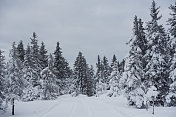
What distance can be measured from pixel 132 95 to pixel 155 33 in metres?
9.19

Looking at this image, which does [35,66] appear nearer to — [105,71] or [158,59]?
[158,59]

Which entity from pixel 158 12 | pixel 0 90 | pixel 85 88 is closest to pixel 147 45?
pixel 158 12

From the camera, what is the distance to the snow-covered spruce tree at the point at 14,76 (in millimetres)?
22203

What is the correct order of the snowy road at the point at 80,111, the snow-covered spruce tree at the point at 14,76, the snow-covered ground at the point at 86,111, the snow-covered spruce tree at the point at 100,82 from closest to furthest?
the snow-covered ground at the point at 86,111 → the snowy road at the point at 80,111 → the snow-covered spruce tree at the point at 14,76 → the snow-covered spruce tree at the point at 100,82

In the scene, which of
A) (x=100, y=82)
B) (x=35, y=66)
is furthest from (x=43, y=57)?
(x=100, y=82)

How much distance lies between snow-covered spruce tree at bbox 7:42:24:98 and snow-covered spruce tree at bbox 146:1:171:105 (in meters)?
16.7

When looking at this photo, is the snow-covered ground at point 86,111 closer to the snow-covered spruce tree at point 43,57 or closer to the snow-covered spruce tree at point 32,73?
the snow-covered spruce tree at point 32,73

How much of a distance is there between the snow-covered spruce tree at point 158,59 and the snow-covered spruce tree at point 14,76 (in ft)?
54.9

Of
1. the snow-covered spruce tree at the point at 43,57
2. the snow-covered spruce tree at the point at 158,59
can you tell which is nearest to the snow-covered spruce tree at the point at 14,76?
the snow-covered spruce tree at the point at 158,59

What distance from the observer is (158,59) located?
91.6ft

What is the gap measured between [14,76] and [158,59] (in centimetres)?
1864

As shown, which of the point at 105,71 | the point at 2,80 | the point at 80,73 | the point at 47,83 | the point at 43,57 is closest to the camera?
the point at 2,80

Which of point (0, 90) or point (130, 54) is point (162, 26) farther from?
point (0, 90)

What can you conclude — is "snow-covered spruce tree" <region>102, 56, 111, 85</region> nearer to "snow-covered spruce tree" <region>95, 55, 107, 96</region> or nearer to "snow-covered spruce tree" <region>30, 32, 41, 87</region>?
"snow-covered spruce tree" <region>95, 55, 107, 96</region>
